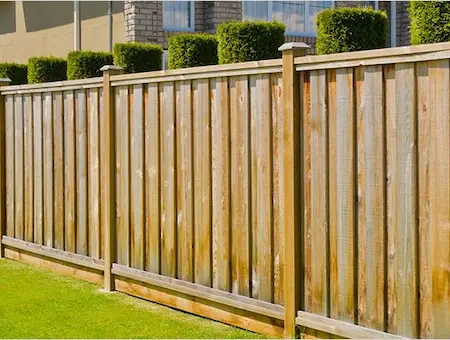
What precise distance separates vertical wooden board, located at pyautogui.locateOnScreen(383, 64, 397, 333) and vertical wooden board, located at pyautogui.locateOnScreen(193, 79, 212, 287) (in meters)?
1.74

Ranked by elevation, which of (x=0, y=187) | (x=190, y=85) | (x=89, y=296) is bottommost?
(x=89, y=296)

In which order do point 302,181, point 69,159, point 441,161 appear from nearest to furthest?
point 441,161
point 302,181
point 69,159

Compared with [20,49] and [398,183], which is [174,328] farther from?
[20,49]

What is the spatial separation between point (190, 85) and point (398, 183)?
86.2 inches

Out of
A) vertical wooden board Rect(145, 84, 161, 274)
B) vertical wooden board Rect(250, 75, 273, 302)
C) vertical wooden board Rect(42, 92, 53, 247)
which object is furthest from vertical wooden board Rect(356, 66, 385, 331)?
vertical wooden board Rect(42, 92, 53, 247)

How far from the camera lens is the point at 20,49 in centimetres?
1839

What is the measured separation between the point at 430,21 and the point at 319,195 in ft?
5.78

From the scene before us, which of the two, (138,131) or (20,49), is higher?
(20,49)

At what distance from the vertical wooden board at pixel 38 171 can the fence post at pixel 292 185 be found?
3.90 meters

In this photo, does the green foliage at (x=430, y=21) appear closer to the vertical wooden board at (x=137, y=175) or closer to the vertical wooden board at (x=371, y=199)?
the vertical wooden board at (x=371, y=199)

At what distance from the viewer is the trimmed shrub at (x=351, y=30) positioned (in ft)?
24.8

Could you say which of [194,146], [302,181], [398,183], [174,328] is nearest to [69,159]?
[194,146]

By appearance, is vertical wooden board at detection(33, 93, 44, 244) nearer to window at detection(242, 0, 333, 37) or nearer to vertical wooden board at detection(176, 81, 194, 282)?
vertical wooden board at detection(176, 81, 194, 282)

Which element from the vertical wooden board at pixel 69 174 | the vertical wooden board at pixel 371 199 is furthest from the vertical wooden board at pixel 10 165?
the vertical wooden board at pixel 371 199
